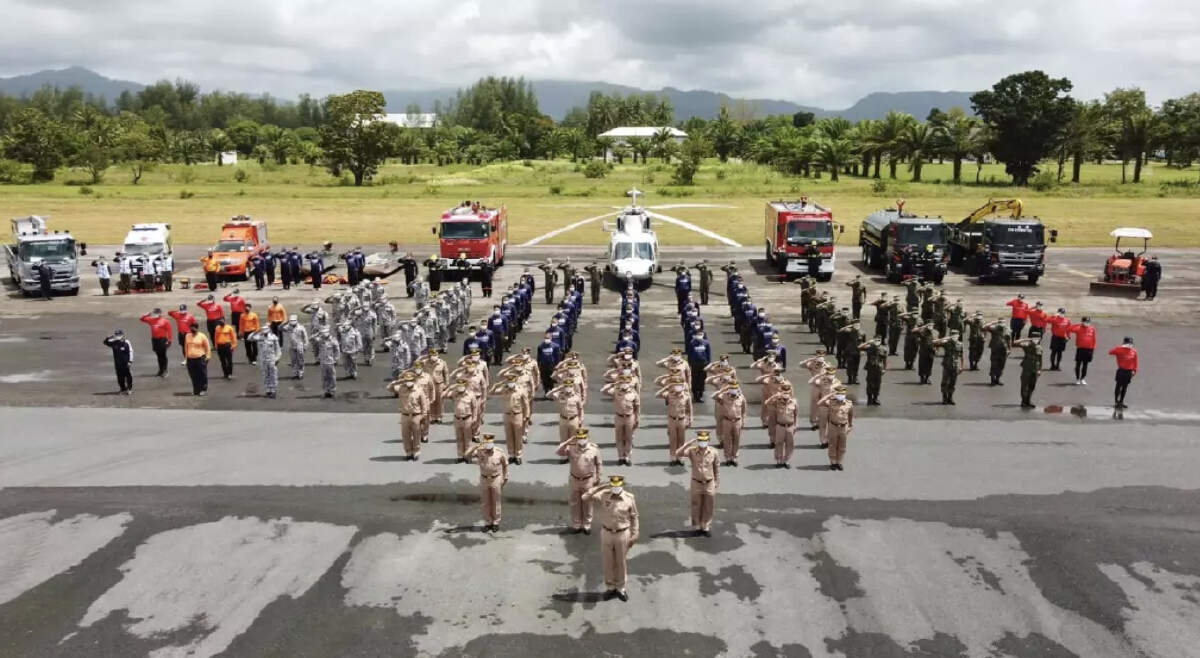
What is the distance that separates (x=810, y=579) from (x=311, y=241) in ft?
132

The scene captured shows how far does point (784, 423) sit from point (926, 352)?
261 inches

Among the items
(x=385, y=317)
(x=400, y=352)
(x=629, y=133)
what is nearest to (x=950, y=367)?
(x=400, y=352)

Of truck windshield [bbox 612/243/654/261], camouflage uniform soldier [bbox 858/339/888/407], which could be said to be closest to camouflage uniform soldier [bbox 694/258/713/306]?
truck windshield [bbox 612/243/654/261]

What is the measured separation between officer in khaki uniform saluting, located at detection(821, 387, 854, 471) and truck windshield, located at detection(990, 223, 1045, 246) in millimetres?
21965

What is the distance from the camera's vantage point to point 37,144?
81688 mm

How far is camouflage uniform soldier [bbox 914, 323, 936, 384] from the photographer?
18922 mm


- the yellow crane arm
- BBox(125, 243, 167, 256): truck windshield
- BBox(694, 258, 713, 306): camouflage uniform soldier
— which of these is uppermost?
the yellow crane arm

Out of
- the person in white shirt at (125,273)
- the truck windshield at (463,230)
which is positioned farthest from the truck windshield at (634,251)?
the person in white shirt at (125,273)

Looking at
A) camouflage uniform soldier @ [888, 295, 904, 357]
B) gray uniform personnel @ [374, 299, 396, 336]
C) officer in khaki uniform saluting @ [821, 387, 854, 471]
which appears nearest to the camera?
officer in khaki uniform saluting @ [821, 387, 854, 471]

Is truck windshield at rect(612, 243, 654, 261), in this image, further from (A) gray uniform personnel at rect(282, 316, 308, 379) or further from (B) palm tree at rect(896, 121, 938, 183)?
(B) palm tree at rect(896, 121, 938, 183)

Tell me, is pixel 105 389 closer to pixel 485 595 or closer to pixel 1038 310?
pixel 485 595

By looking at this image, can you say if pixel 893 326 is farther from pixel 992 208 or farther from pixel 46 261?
pixel 46 261

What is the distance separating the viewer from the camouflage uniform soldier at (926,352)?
1892cm

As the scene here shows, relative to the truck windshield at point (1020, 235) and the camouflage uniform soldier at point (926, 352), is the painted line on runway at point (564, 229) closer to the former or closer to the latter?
the truck windshield at point (1020, 235)
